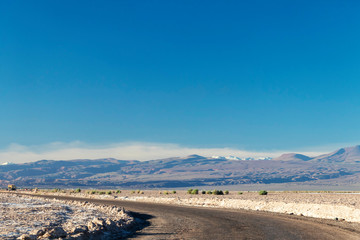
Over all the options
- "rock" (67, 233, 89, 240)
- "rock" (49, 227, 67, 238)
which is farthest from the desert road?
"rock" (49, 227, 67, 238)

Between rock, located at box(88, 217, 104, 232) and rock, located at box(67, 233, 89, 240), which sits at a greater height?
rock, located at box(88, 217, 104, 232)

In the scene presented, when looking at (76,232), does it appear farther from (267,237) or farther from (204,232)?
(267,237)

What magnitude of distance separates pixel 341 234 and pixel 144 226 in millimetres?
10071

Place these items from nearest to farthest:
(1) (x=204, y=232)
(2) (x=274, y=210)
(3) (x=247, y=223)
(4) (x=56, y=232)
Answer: (4) (x=56, y=232), (1) (x=204, y=232), (3) (x=247, y=223), (2) (x=274, y=210)

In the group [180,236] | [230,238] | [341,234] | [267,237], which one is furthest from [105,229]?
[341,234]

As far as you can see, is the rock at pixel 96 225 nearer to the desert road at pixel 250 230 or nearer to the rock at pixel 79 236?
the rock at pixel 79 236

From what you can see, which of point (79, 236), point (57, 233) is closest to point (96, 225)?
point (79, 236)

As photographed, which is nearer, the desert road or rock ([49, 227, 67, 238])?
rock ([49, 227, 67, 238])

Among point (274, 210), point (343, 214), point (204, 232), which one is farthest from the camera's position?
point (274, 210)

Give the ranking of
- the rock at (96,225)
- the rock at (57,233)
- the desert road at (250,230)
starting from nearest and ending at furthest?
the rock at (57,233) → the desert road at (250,230) → the rock at (96,225)

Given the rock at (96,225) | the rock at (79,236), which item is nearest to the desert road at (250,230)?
the rock at (96,225)

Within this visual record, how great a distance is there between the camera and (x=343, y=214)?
75.9ft

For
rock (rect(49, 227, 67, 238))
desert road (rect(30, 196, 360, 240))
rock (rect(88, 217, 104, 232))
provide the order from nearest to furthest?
rock (rect(49, 227, 67, 238)), desert road (rect(30, 196, 360, 240)), rock (rect(88, 217, 104, 232))

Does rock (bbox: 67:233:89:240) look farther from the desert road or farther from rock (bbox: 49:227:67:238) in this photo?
the desert road
